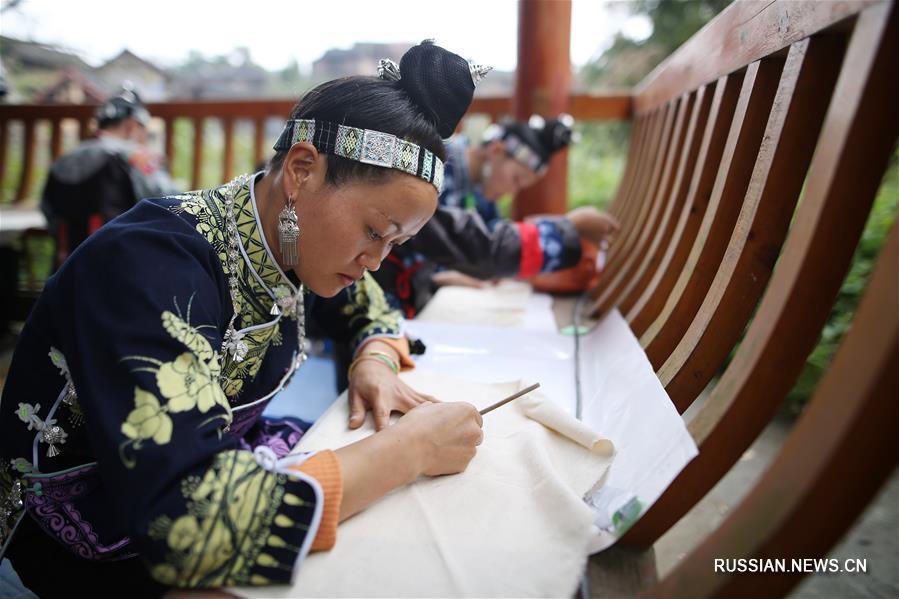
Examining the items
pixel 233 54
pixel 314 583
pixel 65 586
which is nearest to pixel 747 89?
A: pixel 314 583

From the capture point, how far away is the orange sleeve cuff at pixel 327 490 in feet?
3.13

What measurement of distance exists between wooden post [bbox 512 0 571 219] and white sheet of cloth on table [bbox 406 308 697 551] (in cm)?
98

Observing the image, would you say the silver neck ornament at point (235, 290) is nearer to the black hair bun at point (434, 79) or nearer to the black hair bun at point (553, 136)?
the black hair bun at point (434, 79)

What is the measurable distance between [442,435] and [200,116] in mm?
3977

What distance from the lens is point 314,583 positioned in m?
0.90

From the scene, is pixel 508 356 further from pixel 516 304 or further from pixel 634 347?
pixel 516 304

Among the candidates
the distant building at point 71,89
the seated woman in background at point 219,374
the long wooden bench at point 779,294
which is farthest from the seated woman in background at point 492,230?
the distant building at point 71,89

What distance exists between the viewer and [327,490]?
96 cm

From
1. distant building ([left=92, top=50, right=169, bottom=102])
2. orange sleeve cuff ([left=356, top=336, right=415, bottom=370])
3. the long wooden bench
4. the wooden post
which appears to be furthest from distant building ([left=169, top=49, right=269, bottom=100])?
the long wooden bench

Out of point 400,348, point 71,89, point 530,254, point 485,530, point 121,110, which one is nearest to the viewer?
point 485,530

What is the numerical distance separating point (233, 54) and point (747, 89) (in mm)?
5778

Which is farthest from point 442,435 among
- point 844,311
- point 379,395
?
point 844,311

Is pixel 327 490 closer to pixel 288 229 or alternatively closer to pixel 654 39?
pixel 288 229

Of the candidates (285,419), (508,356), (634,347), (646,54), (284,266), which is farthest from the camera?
(646,54)
